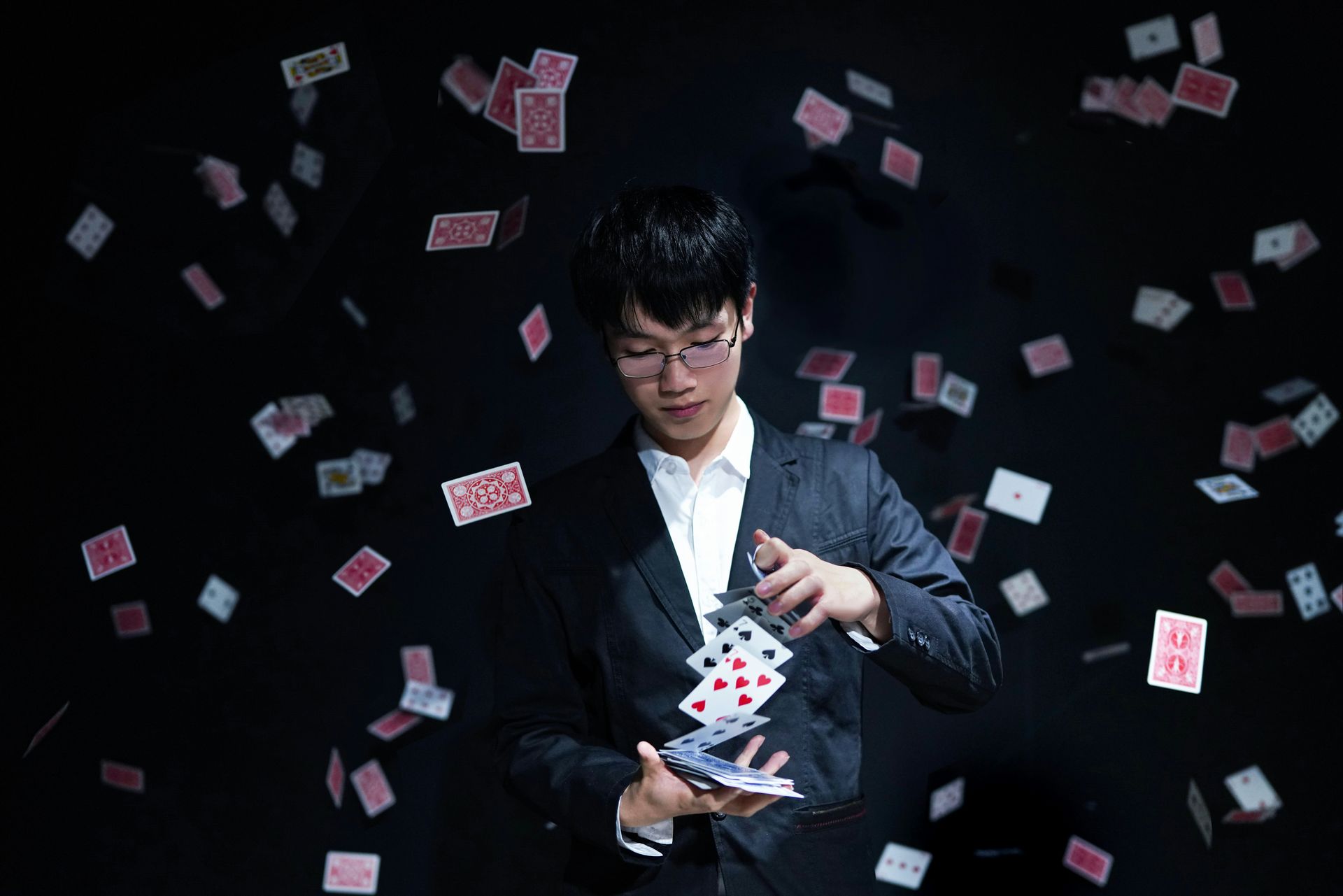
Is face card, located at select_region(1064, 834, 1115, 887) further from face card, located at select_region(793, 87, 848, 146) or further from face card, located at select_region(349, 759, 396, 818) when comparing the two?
face card, located at select_region(793, 87, 848, 146)

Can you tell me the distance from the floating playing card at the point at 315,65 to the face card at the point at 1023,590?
1.95m

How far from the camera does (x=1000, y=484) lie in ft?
9.31

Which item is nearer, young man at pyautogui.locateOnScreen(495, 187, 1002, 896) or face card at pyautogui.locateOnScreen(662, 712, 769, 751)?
face card at pyautogui.locateOnScreen(662, 712, 769, 751)

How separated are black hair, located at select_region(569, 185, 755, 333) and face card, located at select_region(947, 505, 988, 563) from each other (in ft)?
3.56

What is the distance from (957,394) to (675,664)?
1.18m

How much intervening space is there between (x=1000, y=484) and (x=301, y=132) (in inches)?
71.7

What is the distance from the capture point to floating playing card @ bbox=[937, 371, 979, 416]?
2.80 metres

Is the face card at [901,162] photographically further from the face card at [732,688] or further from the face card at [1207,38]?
the face card at [732,688]

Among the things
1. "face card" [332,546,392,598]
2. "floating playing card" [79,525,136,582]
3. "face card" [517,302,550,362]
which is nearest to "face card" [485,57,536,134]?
"face card" [517,302,550,362]

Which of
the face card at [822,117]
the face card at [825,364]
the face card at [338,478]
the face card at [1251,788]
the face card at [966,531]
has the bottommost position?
the face card at [1251,788]

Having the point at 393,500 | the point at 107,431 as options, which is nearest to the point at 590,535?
the point at 393,500

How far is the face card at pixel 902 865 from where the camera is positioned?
9.46 ft

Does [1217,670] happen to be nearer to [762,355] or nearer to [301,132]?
[762,355]

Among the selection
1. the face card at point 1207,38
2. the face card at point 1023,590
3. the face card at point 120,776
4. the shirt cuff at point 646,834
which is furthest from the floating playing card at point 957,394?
the face card at point 120,776
